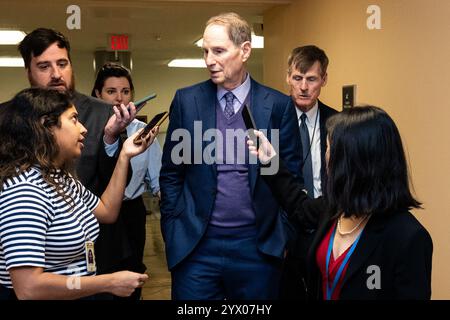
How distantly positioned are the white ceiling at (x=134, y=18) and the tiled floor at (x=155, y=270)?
2309mm

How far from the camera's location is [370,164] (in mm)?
1542

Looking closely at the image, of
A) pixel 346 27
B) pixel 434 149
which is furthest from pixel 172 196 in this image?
pixel 346 27

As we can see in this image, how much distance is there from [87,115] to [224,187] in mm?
649

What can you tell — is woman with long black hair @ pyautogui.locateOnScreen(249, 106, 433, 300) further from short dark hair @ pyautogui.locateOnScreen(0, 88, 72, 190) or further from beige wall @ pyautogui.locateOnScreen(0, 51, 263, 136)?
beige wall @ pyautogui.locateOnScreen(0, 51, 263, 136)

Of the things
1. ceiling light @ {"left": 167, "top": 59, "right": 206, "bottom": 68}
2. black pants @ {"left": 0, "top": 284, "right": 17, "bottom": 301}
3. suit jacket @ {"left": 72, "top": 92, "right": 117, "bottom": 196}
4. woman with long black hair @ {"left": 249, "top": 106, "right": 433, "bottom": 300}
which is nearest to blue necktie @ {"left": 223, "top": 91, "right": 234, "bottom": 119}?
suit jacket @ {"left": 72, "top": 92, "right": 117, "bottom": 196}

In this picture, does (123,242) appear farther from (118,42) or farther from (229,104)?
(118,42)

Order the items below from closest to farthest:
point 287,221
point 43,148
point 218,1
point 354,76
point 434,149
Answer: point 43,148, point 287,221, point 434,149, point 354,76, point 218,1

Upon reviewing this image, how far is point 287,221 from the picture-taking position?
7.39 feet

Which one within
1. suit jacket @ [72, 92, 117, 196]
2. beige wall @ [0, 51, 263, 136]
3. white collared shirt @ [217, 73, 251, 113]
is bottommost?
suit jacket @ [72, 92, 117, 196]

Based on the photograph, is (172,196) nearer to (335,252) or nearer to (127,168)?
(127,168)

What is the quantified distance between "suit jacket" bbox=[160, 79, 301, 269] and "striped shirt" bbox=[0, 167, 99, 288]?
56cm

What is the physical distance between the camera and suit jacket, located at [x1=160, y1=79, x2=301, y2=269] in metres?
2.16

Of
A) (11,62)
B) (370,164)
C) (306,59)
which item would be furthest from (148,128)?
(11,62)

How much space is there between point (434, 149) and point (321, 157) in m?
0.55
